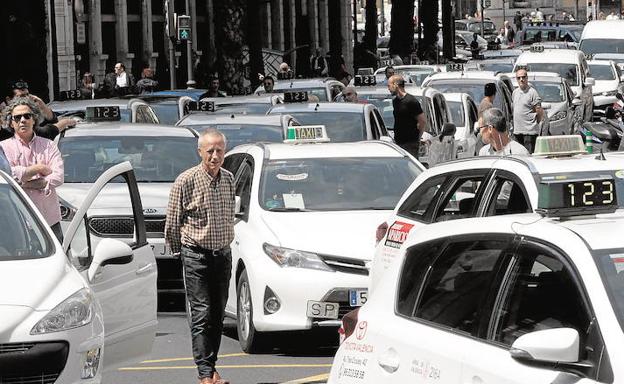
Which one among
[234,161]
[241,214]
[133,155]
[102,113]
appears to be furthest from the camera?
[102,113]

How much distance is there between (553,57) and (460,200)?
3134cm

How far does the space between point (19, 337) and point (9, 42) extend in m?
19.2

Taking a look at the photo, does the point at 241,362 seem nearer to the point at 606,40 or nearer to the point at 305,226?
the point at 305,226

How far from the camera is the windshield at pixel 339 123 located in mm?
20609

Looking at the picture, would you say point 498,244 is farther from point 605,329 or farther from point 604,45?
point 604,45

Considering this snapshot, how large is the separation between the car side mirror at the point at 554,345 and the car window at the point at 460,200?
4749mm

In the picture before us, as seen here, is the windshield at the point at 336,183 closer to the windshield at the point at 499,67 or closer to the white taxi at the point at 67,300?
the white taxi at the point at 67,300

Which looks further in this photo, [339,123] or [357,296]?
[339,123]

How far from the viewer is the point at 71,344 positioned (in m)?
9.02

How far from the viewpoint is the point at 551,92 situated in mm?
35062

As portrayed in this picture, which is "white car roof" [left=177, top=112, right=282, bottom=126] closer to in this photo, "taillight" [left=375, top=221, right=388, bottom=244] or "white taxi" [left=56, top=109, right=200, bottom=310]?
"white taxi" [left=56, top=109, right=200, bottom=310]

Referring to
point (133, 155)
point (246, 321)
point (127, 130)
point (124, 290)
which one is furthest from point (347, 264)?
point (127, 130)

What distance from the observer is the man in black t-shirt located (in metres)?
22.8

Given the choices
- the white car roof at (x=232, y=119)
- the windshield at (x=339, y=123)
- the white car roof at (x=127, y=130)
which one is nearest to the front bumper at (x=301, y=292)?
the white car roof at (x=127, y=130)
